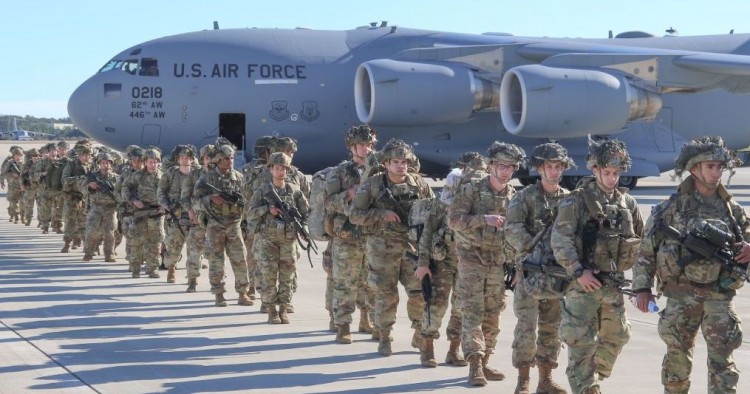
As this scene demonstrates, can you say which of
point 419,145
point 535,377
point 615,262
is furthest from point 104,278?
point 419,145

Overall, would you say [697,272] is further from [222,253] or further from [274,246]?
[222,253]

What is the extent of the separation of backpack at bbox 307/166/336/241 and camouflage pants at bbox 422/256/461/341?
1.61m

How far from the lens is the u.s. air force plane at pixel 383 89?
81.9ft

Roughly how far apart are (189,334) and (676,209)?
5036mm

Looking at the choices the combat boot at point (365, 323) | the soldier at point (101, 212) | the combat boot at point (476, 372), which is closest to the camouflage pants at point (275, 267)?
the combat boot at point (365, 323)

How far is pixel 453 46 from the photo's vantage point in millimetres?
26641

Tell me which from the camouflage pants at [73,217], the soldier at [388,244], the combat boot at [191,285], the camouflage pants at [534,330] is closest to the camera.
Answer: the camouflage pants at [534,330]

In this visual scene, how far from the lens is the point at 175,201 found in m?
13.9

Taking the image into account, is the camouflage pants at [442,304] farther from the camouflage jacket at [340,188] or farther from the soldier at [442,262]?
the camouflage jacket at [340,188]

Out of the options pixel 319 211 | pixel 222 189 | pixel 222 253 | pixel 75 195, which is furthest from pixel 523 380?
pixel 75 195

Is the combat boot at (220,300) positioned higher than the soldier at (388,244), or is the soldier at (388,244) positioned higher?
the soldier at (388,244)

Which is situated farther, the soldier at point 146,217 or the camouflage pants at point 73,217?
the camouflage pants at point 73,217

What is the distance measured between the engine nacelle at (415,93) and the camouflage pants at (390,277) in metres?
15.1

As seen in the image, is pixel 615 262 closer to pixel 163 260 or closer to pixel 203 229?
pixel 203 229
